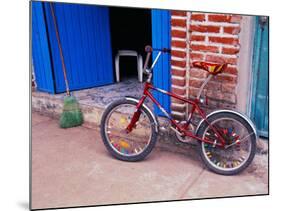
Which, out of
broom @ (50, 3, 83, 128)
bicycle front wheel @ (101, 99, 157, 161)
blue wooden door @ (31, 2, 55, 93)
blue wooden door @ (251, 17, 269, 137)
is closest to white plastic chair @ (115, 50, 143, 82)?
bicycle front wheel @ (101, 99, 157, 161)

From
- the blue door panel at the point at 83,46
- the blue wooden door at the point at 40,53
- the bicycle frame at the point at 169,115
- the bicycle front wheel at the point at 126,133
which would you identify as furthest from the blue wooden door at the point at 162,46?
the blue wooden door at the point at 40,53

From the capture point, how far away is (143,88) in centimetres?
259

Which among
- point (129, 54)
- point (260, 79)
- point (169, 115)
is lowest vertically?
point (169, 115)

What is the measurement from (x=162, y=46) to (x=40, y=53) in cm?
88

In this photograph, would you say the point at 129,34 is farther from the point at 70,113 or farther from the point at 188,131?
the point at 188,131

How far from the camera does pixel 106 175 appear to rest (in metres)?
2.54

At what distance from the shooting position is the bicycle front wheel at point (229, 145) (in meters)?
2.49

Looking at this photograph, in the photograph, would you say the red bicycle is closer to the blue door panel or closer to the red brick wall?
the red brick wall

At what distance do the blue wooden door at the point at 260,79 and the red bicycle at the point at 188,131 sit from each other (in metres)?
0.19

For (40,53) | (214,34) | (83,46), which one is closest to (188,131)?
(214,34)

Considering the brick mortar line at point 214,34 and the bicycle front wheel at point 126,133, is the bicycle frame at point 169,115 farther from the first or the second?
the brick mortar line at point 214,34
